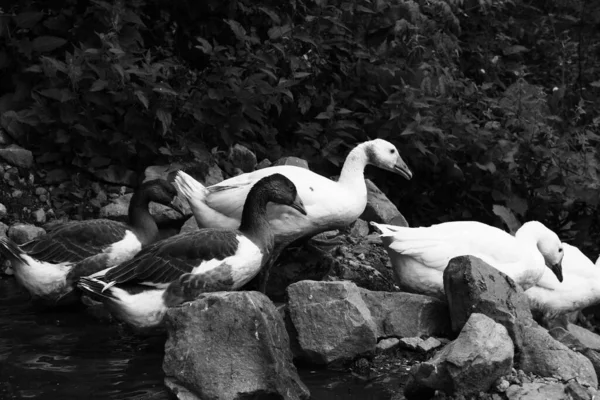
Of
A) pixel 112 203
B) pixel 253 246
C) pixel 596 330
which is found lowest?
pixel 596 330

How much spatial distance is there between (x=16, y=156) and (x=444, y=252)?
14.1 feet

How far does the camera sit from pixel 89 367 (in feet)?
18.5

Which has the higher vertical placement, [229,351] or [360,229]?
[229,351]

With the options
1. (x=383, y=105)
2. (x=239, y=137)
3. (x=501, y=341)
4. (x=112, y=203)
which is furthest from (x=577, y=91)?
(x=501, y=341)

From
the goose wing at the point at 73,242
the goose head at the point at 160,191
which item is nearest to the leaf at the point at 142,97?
the goose head at the point at 160,191

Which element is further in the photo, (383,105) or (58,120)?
(383,105)

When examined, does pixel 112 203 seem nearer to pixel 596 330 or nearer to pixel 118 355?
pixel 118 355

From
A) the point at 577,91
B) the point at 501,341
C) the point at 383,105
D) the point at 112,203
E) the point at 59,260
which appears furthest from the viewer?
the point at 577,91

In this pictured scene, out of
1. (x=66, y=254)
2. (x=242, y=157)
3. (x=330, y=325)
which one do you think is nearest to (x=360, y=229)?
(x=242, y=157)

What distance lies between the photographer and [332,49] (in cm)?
990

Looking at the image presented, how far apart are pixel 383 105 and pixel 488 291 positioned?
4017mm

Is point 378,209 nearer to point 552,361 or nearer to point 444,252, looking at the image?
point 444,252

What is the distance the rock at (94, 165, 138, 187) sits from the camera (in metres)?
8.86

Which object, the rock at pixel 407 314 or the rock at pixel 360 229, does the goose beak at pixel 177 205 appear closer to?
the rock at pixel 360 229
